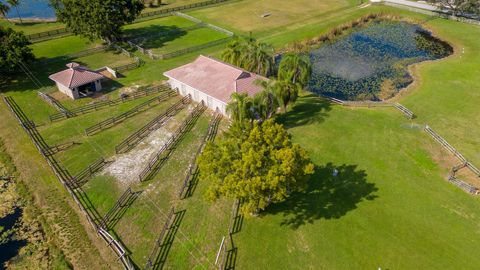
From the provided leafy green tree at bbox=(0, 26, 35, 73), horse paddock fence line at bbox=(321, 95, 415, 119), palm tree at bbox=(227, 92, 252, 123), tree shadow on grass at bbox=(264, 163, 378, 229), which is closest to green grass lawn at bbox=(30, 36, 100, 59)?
leafy green tree at bbox=(0, 26, 35, 73)

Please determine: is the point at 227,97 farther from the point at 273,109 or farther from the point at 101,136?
the point at 101,136

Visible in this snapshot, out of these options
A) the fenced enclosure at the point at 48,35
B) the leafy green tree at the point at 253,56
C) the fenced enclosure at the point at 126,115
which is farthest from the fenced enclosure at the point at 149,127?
the fenced enclosure at the point at 48,35

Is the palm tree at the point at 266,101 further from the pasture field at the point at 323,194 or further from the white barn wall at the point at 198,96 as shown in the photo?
the white barn wall at the point at 198,96

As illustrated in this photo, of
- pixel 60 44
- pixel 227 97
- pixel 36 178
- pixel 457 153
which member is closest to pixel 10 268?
pixel 36 178

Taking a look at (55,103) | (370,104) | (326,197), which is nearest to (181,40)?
(55,103)

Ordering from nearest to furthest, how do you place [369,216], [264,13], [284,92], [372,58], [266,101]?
[369,216], [266,101], [284,92], [372,58], [264,13]

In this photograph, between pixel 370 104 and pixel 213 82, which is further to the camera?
pixel 370 104

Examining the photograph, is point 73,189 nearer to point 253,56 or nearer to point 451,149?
point 253,56
